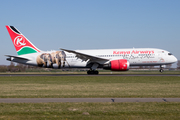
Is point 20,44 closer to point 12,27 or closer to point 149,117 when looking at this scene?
point 12,27

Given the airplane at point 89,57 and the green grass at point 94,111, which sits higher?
the airplane at point 89,57

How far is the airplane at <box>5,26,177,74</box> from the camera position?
36.7 meters

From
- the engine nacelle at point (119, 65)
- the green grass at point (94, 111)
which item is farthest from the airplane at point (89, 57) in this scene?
the green grass at point (94, 111)

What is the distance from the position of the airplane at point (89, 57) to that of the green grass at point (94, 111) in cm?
2468

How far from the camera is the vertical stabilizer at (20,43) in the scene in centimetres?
3988

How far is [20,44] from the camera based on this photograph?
4028 centimetres

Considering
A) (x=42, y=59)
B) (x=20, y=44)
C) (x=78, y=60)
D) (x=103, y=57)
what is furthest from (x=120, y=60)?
(x=20, y=44)

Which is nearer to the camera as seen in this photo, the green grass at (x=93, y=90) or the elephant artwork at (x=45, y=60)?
the green grass at (x=93, y=90)

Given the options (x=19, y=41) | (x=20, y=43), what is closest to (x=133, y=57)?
(x=20, y=43)

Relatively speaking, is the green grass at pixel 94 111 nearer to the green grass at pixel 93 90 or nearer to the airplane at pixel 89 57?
the green grass at pixel 93 90

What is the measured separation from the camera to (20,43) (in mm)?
40219

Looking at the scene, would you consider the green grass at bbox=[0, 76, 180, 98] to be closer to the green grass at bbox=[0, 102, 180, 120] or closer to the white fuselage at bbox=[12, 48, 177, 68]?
the green grass at bbox=[0, 102, 180, 120]

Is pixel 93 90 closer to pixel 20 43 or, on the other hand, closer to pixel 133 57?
pixel 133 57

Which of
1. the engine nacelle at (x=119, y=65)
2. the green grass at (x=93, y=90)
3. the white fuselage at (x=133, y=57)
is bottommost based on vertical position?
the green grass at (x=93, y=90)
